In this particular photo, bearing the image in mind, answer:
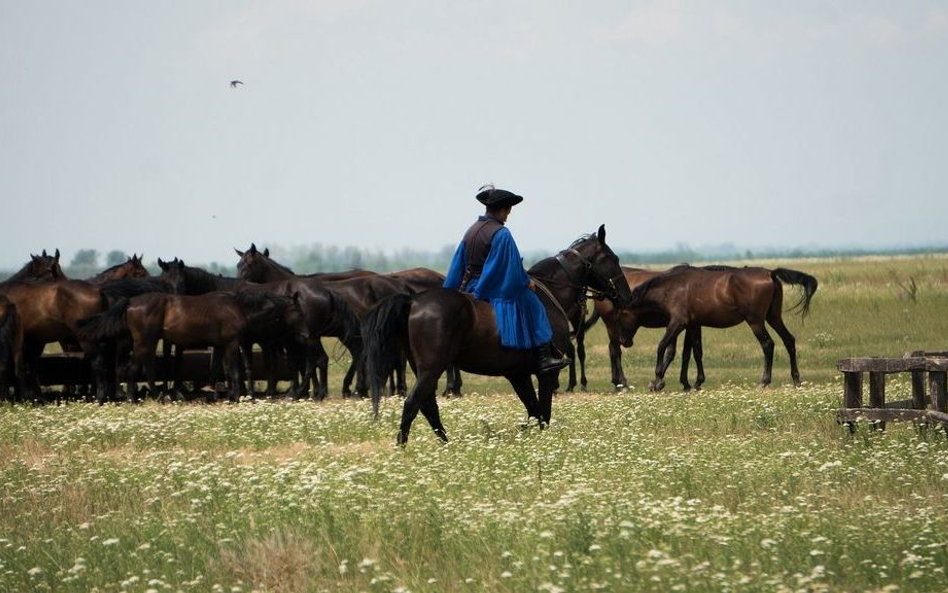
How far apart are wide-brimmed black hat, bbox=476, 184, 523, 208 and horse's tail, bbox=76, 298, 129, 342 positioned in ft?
33.5

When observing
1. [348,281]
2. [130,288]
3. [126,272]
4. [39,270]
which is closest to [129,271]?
[126,272]

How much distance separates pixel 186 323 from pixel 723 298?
9.12m

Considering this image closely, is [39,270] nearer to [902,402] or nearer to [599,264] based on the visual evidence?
[599,264]

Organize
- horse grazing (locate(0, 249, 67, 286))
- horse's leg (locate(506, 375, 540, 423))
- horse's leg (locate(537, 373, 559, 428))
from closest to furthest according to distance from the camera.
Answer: horse's leg (locate(537, 373, 559, 428)), horse's leg (locate(506, 375, 540, 423)), horse grazing (locate(0, 249, 67, 286))

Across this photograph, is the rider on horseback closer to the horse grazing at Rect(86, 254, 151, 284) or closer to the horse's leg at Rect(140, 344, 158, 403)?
the horse's leg at Rect(140, 344, 158, 403)

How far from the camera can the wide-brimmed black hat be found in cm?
1366

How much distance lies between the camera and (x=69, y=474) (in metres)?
12.4

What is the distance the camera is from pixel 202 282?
25234 millimetres

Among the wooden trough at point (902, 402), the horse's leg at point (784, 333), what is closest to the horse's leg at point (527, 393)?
the wooden trough at point (902, 402)

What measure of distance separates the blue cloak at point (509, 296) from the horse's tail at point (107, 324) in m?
10.2

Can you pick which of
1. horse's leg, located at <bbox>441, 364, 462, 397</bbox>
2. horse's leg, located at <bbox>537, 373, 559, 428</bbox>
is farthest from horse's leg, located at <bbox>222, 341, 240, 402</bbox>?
horse's leg, located at <bbox>537, 373, 559, 428</bbox>

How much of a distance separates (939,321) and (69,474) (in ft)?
88.0

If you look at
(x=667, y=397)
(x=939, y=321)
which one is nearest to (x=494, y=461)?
(x=667, y=397)

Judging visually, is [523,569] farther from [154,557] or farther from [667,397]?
[667,397]
